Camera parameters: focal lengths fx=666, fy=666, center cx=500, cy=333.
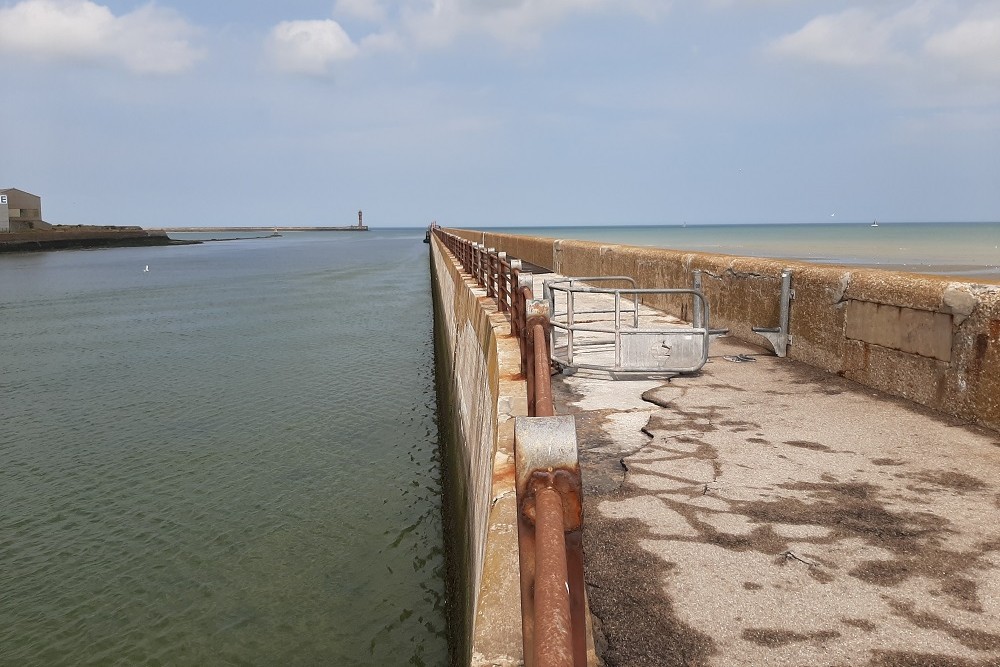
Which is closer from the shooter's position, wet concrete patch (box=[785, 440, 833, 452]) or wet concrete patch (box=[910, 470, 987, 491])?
wet concrete patch (box=[910, 470, 987, 491])

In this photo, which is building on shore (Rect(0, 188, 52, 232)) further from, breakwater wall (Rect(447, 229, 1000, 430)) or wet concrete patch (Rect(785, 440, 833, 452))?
wet concrete patch (Rect(785, 440, 833, 452))

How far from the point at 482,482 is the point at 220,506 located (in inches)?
202

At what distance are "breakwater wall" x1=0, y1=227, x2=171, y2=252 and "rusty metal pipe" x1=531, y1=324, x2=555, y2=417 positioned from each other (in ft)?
317

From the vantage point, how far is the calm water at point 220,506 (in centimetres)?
608

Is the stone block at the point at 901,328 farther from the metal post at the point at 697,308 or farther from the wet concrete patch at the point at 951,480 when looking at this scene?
the metal post at the point at 697,308

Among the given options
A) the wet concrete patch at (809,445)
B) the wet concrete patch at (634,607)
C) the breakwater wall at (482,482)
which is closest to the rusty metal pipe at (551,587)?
the breakwater wall at (482,482)

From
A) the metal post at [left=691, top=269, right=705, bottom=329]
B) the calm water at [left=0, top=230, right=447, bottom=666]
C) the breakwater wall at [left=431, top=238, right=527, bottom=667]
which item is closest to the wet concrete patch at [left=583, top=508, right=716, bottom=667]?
the breakwater wall at [left=431, top=238, right=527, bottom=667]

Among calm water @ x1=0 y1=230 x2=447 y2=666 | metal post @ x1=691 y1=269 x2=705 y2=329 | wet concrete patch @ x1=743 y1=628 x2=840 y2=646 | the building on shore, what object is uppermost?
the building on shore

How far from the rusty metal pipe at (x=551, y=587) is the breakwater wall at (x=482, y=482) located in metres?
1.10

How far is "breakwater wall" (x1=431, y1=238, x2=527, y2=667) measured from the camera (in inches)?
103

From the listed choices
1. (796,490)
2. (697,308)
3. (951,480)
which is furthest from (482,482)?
(697,308)

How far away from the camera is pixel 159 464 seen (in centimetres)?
1019

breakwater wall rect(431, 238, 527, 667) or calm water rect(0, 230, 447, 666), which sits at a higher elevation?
breakwater wall rect(431, 238, 527, 667)

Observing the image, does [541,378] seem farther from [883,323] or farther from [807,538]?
[883,323]
